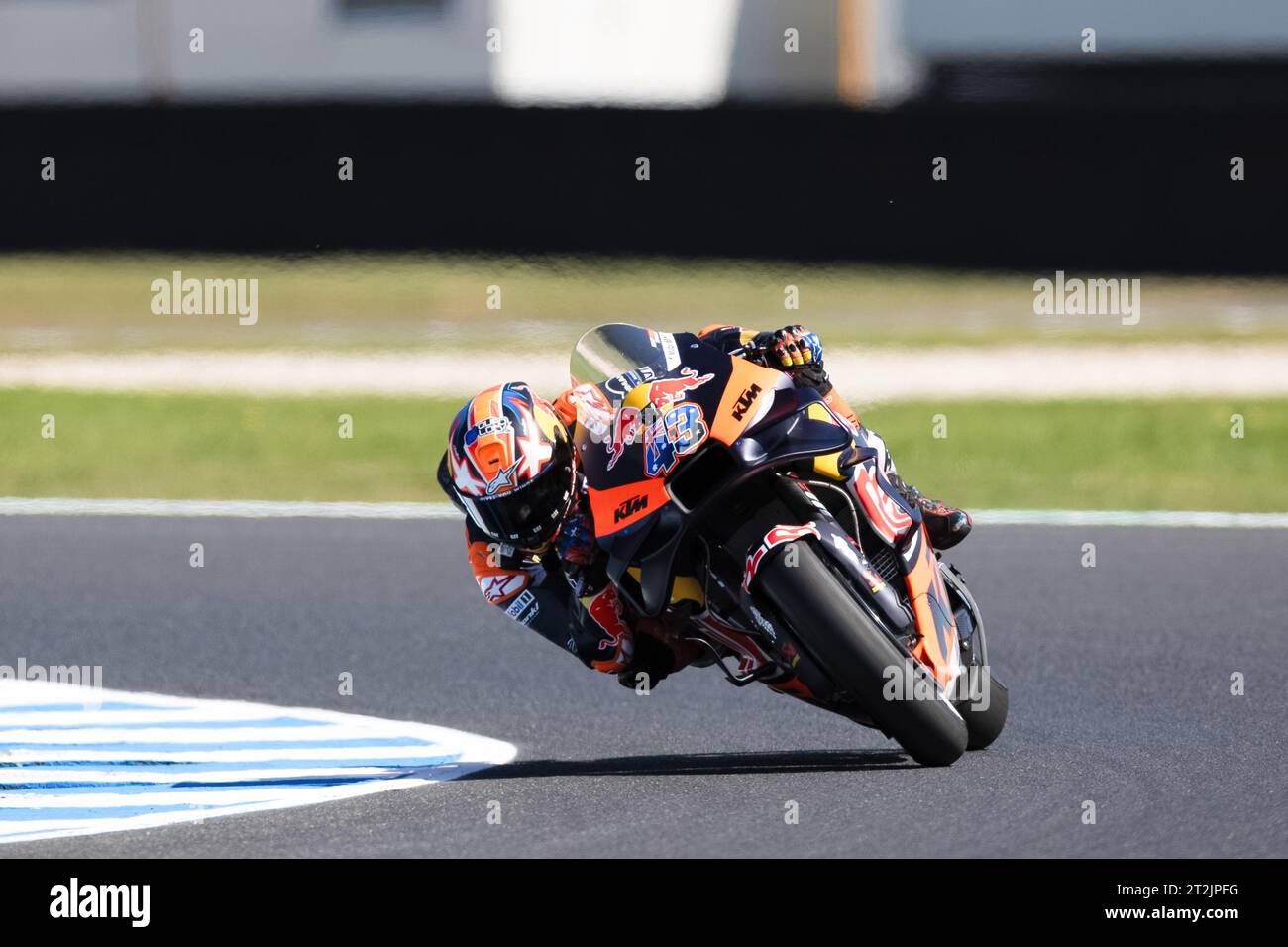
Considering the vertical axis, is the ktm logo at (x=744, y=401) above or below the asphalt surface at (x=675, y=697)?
above

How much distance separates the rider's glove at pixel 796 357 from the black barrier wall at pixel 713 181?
1472 centimetres

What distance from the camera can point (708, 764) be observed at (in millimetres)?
6234

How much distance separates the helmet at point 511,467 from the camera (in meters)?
5.48

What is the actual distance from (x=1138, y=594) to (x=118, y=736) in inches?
180

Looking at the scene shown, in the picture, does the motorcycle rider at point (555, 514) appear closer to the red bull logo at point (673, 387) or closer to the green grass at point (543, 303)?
the red bull logo at point (673, 387)

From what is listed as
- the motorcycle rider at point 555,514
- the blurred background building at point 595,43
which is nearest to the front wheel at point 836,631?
the motorcycle rider at point 555,514

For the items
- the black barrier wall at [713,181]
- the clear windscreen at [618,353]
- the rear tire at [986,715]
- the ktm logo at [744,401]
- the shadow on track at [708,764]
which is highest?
the black barrier wall at [713,181]

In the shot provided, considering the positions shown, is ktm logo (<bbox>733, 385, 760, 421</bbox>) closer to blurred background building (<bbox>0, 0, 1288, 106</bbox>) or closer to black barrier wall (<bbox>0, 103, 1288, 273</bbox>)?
black barrier wall (<bbox>0, 103, 1288, 273</bbox>)

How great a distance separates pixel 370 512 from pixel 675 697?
465 cm

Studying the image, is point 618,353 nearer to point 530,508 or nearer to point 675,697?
point 530,508

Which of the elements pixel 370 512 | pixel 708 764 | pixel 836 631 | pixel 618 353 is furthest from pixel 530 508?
pixel 370 512

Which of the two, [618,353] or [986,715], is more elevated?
[618,353]

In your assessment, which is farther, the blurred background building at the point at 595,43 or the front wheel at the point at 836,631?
the blurred background building at the point at 595,43
